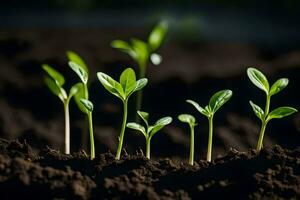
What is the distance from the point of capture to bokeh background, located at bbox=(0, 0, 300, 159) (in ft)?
10.2

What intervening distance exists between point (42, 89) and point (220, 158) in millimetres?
1885

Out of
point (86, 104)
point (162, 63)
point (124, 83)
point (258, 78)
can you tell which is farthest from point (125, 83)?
point (162, 63)

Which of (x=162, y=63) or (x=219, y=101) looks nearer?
(x=219, y=101)

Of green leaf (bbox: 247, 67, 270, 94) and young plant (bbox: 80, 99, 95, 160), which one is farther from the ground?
green leaf (bbox: 247, 67, 270, 94)

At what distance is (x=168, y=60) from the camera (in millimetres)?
4031

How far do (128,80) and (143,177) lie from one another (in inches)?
14.1

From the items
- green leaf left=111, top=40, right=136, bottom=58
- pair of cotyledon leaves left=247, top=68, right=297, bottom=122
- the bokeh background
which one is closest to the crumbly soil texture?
pair of cotyledon leaves left=247, top=68, right=297, bottom=122

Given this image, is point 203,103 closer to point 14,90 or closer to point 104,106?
point 104,106

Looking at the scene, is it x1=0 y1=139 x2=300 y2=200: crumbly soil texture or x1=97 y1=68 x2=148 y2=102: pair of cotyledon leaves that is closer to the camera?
x1=0 y1=139 x2=300 y2=200: crumbly soil texture

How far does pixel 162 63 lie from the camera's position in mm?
3930

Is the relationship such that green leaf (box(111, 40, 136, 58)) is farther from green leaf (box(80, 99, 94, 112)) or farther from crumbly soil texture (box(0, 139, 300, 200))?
crumbly soil texture (box(0, 139, 300, 200))

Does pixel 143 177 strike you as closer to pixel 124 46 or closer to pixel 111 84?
pixel 111 84

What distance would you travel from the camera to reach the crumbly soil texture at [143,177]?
65.2 inches

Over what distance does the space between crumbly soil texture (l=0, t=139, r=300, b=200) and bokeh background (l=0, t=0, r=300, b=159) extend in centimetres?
109
